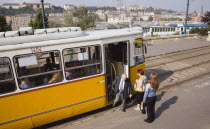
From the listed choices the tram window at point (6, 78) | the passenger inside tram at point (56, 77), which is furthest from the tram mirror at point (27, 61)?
the passenger inside tram at point (56, 77)

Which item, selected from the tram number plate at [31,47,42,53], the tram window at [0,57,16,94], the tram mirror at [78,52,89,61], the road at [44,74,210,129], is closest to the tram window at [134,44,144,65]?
the road at [44,74,210,129]

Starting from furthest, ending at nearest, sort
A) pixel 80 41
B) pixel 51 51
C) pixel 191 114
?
pixel 191 114 < pixel 80 41 < pixel 51 51

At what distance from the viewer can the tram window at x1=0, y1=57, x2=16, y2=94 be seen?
16.4 ft

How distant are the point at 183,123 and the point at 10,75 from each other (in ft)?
18.6

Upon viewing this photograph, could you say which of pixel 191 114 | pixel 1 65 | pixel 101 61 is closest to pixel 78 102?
pixel 101 61

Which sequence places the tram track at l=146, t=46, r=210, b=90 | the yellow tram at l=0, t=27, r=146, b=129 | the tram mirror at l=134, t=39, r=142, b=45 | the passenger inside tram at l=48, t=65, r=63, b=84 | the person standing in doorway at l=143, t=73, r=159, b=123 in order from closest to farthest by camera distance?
the yellow tram at l=0, t=27, r=146, b=129
the passenger inside tram at l=48, t=65, r=63, b=84
the person standing in doorway at l=143, t=73, r=159, b=123
the tram mirror at l=134, t=39, r=142, b=45
the tram track at l=146, t=46, r=210, b=90

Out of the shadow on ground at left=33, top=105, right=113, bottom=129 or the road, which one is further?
the shadow on ground at left=33, top=105, right=113, bottom=129

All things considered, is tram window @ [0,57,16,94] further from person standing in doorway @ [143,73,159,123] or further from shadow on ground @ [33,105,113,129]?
person standing in doorway @ [143,73,159,123]

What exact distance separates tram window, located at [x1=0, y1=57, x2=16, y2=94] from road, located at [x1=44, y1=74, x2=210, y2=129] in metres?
2.13

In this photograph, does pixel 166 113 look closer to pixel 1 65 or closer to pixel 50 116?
pixel 50 116

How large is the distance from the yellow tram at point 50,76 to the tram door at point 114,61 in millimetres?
139

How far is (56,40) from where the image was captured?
5.64 metres

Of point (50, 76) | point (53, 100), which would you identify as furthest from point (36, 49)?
point (53, 100)

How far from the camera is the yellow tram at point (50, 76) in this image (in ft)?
16.8
